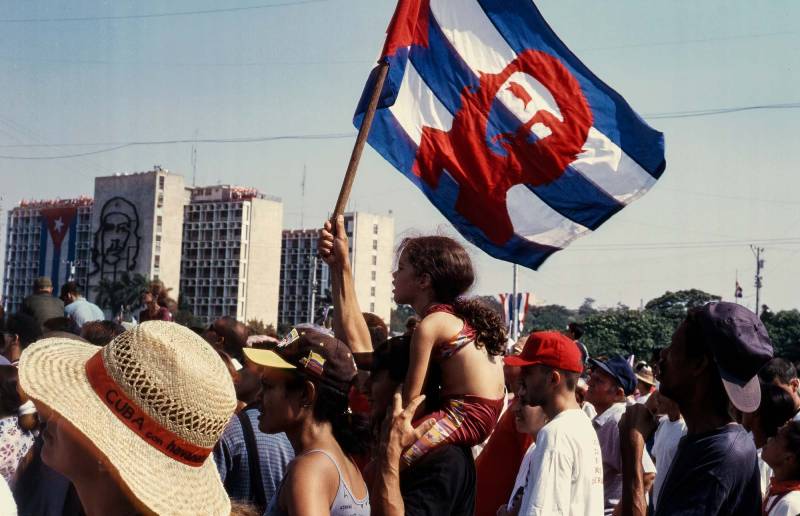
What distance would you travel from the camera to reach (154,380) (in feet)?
6.88

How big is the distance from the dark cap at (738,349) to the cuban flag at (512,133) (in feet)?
13.9

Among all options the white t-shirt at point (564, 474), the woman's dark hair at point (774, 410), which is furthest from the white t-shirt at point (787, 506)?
the woman's dark hair at point (774, 410)

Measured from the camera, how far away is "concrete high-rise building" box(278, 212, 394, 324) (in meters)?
138

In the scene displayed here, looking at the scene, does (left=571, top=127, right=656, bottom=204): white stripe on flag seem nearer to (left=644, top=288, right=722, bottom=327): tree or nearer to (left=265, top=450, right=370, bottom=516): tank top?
(left=265, top=450, right=370, bottom=516): tank top

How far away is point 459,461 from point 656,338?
104 metres

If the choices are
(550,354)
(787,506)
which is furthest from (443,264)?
(787,506)

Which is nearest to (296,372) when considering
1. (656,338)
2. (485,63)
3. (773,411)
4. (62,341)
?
(62,341)

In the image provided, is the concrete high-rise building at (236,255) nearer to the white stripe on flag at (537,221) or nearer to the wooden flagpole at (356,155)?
the white stripe on flag at (537,221)

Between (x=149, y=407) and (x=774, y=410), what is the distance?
4369 mm

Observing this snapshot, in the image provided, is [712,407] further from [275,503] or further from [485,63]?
[485,63]

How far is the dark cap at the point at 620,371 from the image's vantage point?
7930 mm

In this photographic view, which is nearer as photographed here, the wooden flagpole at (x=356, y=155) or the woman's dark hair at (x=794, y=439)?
the woman's dark hair at (x=794, y=439)

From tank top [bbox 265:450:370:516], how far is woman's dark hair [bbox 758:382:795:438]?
296 cm

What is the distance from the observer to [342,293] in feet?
16.3
